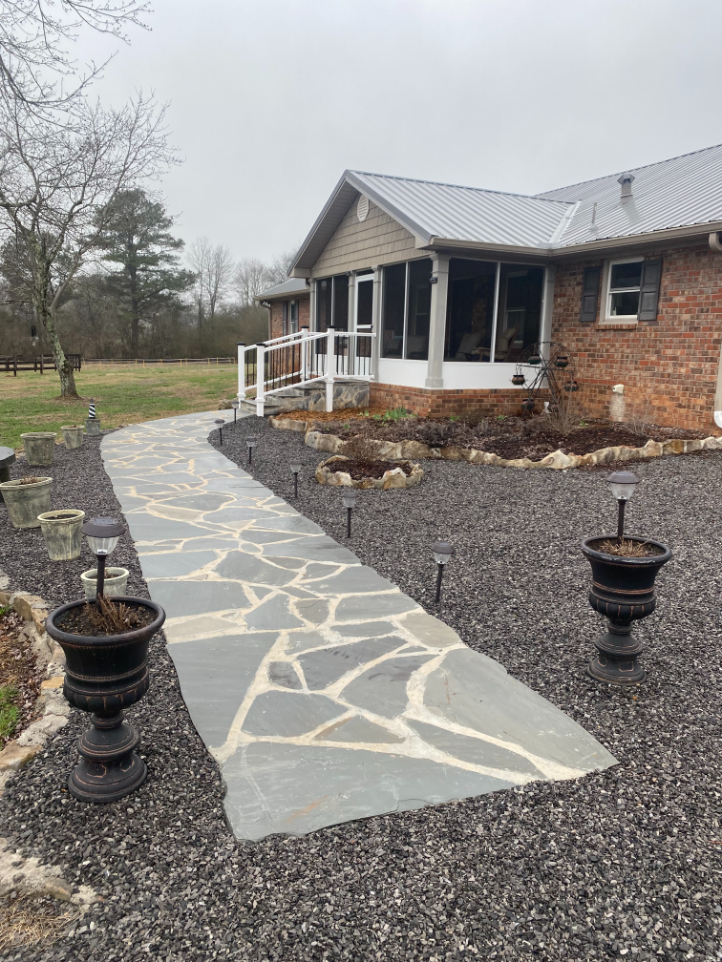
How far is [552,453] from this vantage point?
8.59 meters

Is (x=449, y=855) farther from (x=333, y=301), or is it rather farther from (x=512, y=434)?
(x=333, y=301)

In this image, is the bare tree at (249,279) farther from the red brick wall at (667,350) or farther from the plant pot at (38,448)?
the plant pot at (38,448)

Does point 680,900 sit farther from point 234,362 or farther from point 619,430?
point 234,362

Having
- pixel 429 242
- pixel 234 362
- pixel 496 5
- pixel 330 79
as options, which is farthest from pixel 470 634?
pixel 234 362

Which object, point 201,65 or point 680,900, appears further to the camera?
point 201,65

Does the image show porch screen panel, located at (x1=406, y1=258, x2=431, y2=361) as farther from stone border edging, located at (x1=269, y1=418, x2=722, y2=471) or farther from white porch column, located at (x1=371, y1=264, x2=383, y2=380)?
stone border edging, located at (x1=269, y1=418, x2=722, y2=471)

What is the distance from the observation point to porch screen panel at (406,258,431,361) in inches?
461

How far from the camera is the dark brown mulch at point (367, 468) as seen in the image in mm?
7993

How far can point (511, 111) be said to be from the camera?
1078 inches

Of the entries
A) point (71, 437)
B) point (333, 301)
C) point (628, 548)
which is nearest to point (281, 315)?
point (333, 301)

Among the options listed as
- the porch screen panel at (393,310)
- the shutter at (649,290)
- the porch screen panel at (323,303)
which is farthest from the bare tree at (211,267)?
the shutter at (649,290)

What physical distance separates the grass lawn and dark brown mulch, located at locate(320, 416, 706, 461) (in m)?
6.99

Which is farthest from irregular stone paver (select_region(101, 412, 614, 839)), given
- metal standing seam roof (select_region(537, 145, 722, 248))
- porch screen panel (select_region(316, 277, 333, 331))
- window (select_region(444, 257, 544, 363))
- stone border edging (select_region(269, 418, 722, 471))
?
porch screen panel (select_region(316, 277, 333, 331))

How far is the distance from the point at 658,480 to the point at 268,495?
4.66 metres
